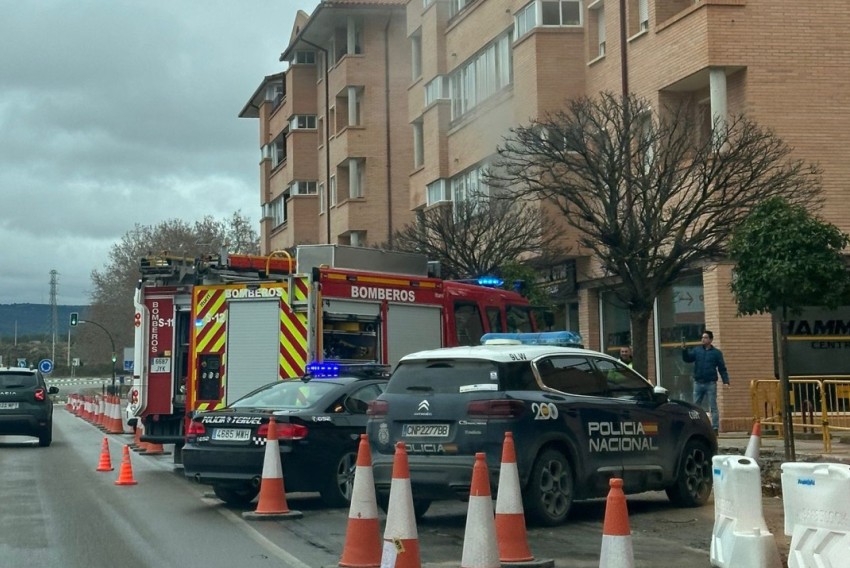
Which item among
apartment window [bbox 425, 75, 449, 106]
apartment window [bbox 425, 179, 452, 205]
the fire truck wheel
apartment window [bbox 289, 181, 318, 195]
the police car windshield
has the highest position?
apartment window [bbox 425, 75, 449, 106]

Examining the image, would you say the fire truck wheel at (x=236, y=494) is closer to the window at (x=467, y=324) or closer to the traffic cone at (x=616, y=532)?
the window at (x=467, y=324)

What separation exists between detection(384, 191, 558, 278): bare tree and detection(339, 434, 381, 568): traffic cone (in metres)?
17.7

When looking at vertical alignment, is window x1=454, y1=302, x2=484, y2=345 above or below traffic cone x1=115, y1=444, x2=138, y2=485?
above

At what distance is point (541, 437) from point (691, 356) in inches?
397

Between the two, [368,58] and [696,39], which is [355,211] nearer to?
[368,58]

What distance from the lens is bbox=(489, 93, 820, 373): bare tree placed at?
17.9 meters

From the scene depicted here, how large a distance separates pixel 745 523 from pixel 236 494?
7173 millimetres

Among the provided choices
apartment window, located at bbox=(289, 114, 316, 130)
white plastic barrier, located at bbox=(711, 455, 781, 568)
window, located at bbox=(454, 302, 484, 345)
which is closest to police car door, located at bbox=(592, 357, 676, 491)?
white plastic barrier, located at bbox=(711, 455, 781, 568)

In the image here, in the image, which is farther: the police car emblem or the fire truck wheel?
the fire truck wheel


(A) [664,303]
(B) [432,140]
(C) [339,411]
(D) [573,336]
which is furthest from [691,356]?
(B) [432,140]

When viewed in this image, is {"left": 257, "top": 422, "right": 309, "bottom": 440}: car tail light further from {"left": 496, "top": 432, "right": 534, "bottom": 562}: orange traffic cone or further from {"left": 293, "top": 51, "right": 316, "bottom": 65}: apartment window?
{"left": 293, "top": 51, "right": 316, "bottom": 65}: apartment window

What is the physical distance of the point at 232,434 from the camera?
13.4 metres

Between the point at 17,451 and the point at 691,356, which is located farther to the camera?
the point at 17,451

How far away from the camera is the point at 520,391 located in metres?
11.3
